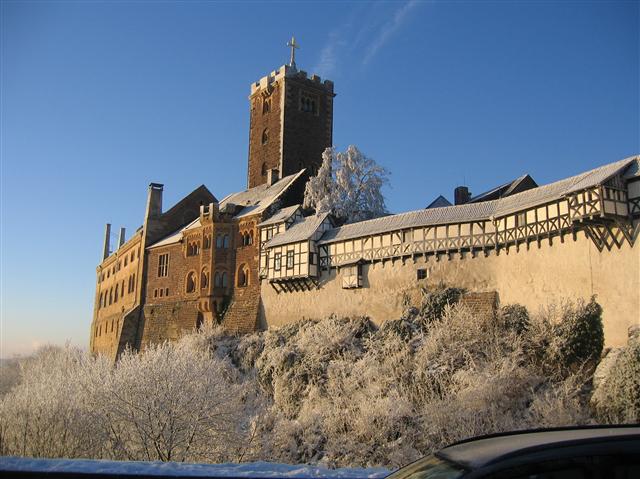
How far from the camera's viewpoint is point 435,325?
2767 centimetres

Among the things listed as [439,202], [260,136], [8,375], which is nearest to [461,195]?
[439,202]

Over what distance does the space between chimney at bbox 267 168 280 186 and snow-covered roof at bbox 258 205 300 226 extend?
7.57m

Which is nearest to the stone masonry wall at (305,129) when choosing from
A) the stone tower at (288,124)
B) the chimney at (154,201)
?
the stone tower at (288,124)

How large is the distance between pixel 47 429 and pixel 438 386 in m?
14.4

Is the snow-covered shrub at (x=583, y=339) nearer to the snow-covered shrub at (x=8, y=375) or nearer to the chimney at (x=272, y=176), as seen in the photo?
the chimney at (x=272, y=176)

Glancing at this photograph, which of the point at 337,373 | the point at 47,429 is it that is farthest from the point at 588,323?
the point at 47,429

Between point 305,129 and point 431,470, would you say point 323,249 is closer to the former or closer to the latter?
point 305,129

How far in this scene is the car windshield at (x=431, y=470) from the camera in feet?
12.2

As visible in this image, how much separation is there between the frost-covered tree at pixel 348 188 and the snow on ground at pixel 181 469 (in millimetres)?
30716

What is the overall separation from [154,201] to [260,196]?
33.1 ft

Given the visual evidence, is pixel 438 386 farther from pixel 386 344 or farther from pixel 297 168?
pixel 297 168

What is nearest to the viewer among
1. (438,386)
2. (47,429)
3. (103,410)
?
(47,429)

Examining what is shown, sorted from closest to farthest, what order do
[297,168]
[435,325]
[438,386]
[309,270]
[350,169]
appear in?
1. [438,386]
2. [435,325]
3. [309,270]
4. [350,169]
5. [297,168]

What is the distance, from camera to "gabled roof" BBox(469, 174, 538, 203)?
3266cm
